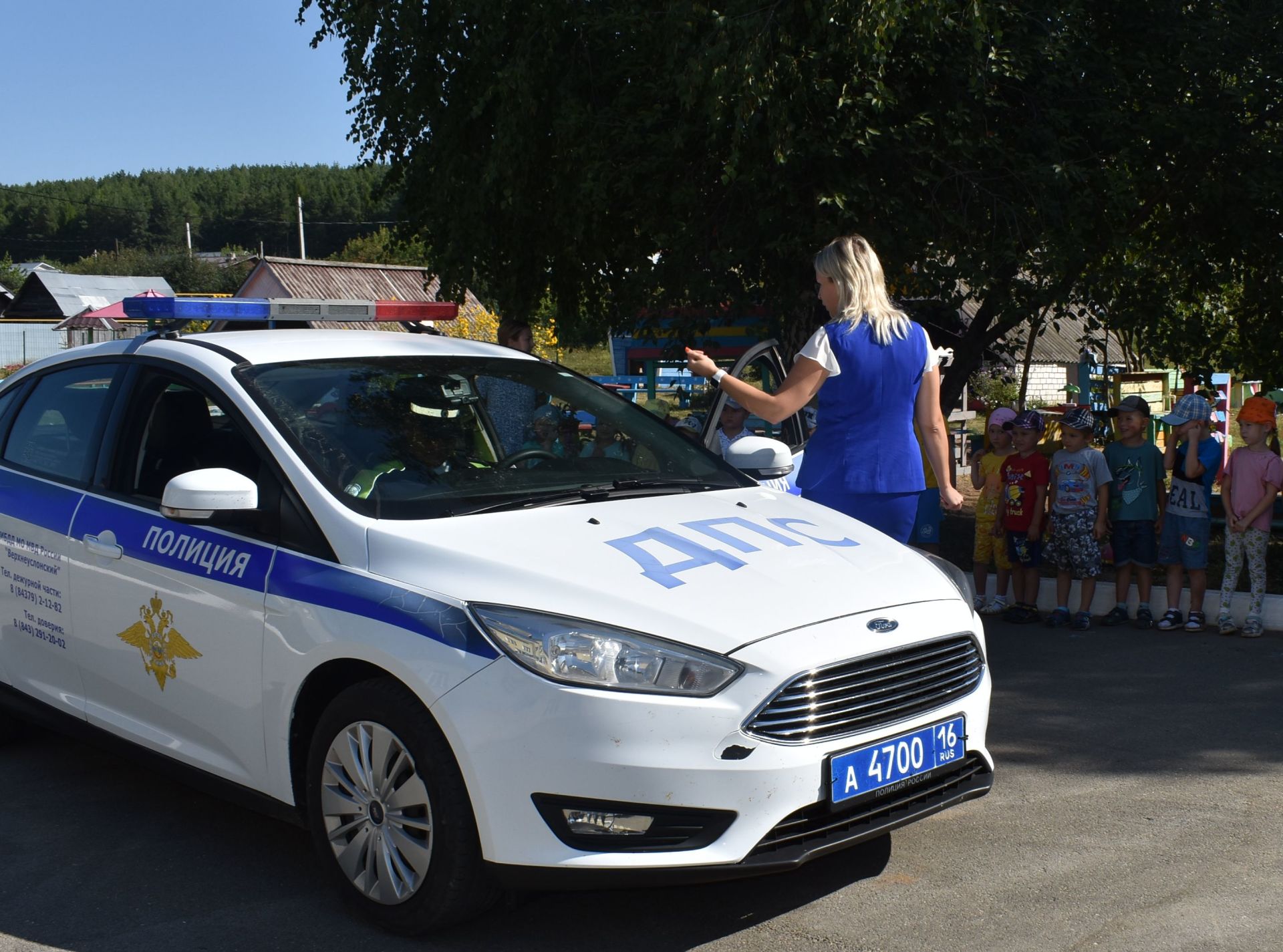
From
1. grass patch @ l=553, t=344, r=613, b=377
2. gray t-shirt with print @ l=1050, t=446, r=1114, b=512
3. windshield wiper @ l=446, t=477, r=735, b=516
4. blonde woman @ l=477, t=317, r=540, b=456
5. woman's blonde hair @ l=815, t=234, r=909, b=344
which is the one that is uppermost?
woman's blonde hair @ l=815, t=234, r=909, b=344

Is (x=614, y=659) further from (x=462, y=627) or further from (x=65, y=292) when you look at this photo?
(x=65, y=292)

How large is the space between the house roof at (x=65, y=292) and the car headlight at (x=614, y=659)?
250ft

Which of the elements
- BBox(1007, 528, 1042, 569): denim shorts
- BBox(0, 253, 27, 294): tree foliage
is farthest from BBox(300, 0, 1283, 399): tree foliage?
BBox(0, 253, 27, 294): tree foliage

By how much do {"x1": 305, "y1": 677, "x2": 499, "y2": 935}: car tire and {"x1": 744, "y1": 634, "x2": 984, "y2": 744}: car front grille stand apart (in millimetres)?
793

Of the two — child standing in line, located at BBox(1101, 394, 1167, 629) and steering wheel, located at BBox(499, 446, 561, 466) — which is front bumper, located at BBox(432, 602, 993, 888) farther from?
child standing in line, located at BBox(1101, 394, 1167, 629)

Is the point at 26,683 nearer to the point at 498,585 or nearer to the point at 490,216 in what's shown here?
the point at 498,585

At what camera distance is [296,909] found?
3.85 m

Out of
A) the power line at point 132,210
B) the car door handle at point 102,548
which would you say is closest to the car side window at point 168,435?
→ the car door handle at point 102,548

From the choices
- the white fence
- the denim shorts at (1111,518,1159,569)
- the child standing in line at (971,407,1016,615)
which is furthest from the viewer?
the white fence

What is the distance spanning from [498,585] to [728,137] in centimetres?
660

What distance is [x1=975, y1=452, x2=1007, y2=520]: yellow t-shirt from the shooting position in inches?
336

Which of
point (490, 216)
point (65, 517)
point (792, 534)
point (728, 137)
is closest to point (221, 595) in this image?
point (65, 517)

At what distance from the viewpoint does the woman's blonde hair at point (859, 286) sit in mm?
4883


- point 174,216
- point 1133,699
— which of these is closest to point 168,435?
point 1133,699
